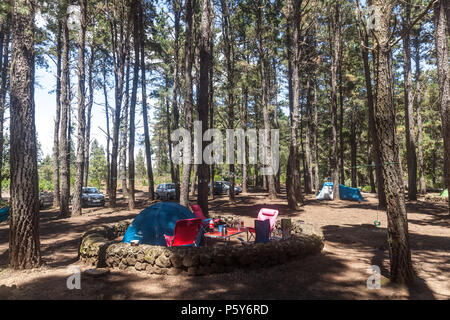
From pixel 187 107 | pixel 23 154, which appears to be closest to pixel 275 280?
pixel 23 154

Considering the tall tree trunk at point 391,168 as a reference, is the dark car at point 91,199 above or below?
below

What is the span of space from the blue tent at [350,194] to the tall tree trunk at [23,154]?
17.9 meters

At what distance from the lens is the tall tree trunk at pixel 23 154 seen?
5.32 metres

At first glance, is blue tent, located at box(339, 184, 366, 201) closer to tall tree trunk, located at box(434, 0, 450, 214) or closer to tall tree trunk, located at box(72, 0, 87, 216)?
tall tree trunk, located at box(434, 0, 450, 214)

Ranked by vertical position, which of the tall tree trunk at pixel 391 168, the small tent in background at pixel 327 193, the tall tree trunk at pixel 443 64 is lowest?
the small tent in background at pixel 327 193

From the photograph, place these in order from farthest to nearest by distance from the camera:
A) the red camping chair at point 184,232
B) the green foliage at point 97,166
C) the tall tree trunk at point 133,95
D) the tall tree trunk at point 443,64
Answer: the green foliage at point 97,166 < the tall tree trunk at point 133,95 < the tall tree trunk at point 443,64 < the red camping chair at point 184,232

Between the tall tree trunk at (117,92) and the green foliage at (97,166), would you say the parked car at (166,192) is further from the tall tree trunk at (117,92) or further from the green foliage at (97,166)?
the green foliage at (97,166)

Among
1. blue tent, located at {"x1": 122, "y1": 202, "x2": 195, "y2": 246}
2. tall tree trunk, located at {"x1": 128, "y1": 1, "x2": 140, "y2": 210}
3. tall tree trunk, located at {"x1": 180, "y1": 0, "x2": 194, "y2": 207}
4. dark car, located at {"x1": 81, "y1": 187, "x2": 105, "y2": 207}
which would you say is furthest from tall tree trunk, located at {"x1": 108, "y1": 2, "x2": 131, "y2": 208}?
blue tent, located at {"x1": 122, "y1": 202, "x2": 195, "y2": 246}

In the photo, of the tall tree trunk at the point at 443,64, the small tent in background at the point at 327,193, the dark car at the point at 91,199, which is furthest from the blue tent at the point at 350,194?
the dark car at the point at 91,199

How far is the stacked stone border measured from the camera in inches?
207

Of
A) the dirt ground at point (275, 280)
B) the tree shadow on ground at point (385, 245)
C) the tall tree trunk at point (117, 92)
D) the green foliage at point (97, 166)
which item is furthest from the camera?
the green foliage at point (97, 166)
